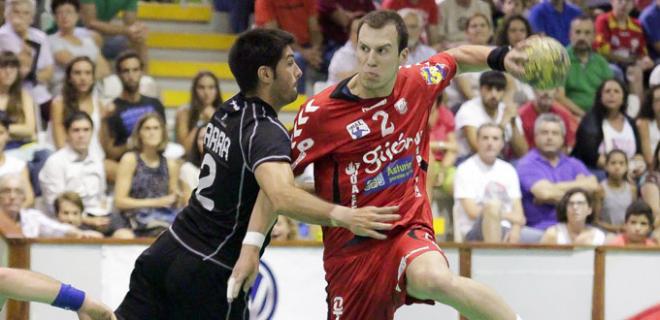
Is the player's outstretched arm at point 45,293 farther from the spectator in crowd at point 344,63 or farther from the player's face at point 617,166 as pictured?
the player's face at point 617,166

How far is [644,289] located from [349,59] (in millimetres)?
3637

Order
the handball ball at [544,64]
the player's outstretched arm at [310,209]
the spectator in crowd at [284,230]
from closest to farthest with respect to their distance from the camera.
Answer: the player's outstretched arm at [310,209] → the handball ball at [544,64] → the spectator in crowd at [284,230]

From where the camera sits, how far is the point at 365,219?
21.5 feet

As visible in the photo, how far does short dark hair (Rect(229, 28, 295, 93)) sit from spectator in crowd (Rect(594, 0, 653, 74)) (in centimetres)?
735

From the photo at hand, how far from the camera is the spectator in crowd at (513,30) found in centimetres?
1264

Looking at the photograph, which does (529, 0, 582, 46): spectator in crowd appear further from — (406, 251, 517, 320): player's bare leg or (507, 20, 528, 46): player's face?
(406, 251, 517, 320): player's bare leg

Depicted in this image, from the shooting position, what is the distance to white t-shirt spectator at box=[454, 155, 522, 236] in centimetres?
1103

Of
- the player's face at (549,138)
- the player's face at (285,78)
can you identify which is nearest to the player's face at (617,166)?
the player's face at (549,138)

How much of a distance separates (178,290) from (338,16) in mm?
6522

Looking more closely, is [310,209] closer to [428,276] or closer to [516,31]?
[428,276]

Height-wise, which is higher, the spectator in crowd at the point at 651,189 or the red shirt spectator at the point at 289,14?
the red shirt spectator at the point at 289,14

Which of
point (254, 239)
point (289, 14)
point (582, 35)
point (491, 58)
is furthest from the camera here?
point (582, 35)

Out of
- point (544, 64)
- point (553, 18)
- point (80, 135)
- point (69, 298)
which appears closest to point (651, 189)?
point (553, 18)

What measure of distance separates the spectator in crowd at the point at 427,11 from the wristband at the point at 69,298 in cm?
643
